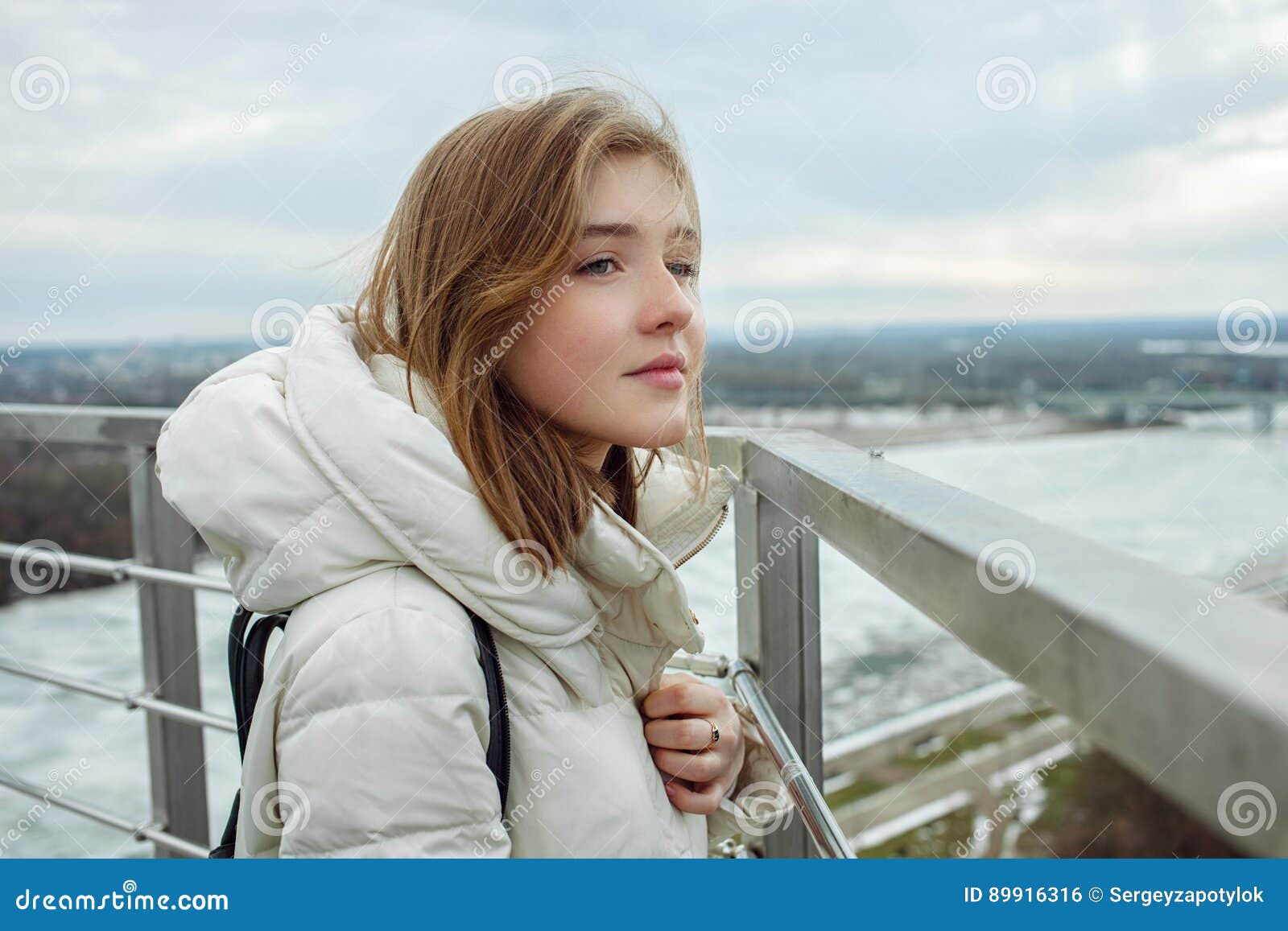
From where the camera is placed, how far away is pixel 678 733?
1.00 meters

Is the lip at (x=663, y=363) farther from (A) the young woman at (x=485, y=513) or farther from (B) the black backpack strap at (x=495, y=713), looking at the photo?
(B) the black backpack strap at (x=495, y=713)

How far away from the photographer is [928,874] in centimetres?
71

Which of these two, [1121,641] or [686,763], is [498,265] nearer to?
[686,763]

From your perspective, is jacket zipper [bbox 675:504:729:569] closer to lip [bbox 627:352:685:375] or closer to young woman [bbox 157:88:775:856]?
young woman [bbox 157:88:775:856]

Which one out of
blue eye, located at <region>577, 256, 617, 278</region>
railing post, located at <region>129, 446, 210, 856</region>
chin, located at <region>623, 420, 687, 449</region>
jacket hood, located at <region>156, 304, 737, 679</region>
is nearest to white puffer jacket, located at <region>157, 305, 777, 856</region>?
jacket hood, located at <region>156, 304, 737, 679</region>

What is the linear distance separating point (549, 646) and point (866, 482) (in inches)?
13.0

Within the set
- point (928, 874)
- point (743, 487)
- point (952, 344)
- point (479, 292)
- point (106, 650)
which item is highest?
point (952, 344)

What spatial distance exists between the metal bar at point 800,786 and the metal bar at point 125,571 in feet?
3.45

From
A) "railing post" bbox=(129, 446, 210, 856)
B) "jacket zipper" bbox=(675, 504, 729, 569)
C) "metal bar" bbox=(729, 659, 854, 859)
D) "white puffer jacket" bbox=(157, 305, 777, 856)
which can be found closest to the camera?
"white puffer jacket" bbox=(157, 305, 777, 856)

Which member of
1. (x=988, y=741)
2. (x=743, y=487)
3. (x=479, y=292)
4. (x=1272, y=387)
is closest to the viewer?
(x=479, y=292)

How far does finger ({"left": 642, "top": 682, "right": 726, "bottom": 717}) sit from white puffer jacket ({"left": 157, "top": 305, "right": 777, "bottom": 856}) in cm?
6

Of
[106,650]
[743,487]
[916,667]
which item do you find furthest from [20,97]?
[916,667]

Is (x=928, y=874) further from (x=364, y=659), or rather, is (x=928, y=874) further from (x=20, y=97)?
(x=20, y=97)

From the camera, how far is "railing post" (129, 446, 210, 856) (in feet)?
5.89
